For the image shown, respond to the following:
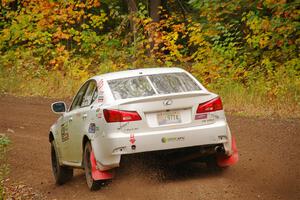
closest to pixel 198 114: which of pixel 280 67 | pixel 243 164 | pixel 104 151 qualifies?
pixel 104 151

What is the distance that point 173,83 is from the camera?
9.48m

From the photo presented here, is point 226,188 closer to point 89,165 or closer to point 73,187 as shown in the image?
point 89,165

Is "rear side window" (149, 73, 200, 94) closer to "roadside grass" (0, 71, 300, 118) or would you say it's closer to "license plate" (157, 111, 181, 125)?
"license plate" (157, 111, 181, 125)

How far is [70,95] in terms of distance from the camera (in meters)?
23.0

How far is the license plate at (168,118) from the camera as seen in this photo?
8836 mm

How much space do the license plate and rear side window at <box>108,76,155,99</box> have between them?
41 centimetres

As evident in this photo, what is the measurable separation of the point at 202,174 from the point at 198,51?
13.7m

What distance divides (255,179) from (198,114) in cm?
122

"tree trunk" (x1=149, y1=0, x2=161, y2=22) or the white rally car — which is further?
"tree trunk" (x1=149, y1=0, x2=161, y2=22)

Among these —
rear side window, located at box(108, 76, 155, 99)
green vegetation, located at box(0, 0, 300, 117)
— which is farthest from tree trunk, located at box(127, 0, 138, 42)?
rear side window, located at box(108, 76, 155, 99)

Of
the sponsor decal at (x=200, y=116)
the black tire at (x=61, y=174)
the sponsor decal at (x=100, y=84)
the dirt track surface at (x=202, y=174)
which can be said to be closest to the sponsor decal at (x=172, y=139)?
the sponsor decal at (x=200, y=116)

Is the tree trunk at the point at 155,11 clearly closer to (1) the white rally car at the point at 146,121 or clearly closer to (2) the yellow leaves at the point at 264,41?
(2) the yellow leaves at the point at 264,41

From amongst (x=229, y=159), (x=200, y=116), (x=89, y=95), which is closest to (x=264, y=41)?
(x=229, y=159)

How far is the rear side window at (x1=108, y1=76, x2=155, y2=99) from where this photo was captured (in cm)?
915
